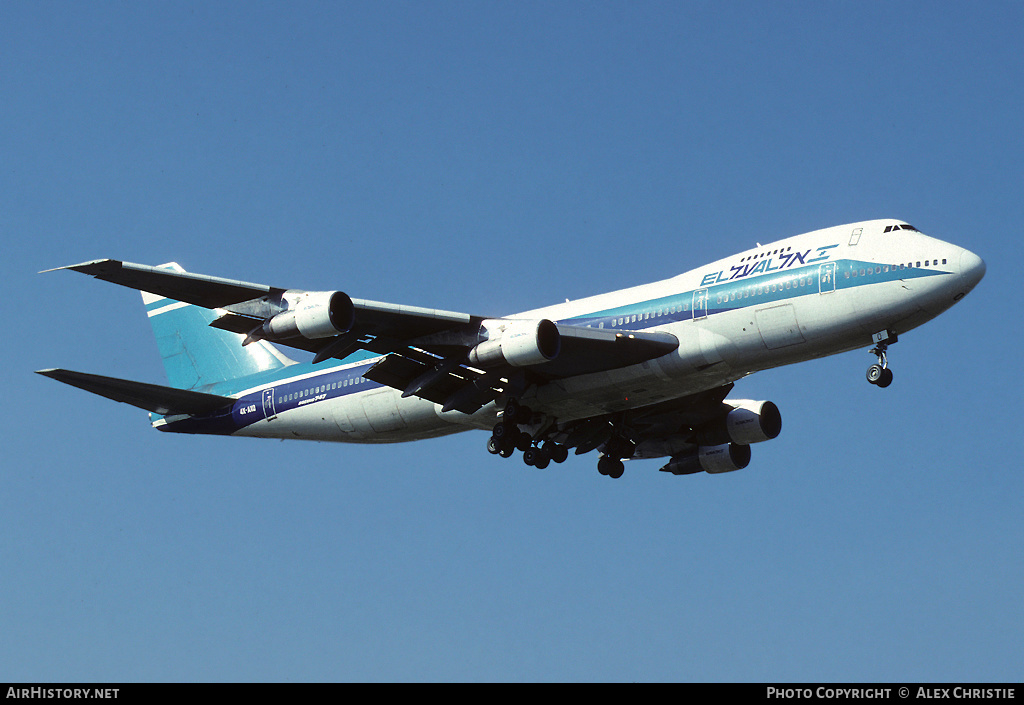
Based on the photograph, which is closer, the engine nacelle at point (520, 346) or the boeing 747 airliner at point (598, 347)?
the boeing 747 airliner at point (598, 347)

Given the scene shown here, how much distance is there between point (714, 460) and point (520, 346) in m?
11.4

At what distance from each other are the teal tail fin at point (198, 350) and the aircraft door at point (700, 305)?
51.9ft

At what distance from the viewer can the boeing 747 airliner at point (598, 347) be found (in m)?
30.8

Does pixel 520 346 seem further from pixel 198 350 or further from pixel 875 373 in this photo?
pixel 198 350

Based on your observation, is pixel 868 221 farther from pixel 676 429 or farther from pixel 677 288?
pixel 676 429

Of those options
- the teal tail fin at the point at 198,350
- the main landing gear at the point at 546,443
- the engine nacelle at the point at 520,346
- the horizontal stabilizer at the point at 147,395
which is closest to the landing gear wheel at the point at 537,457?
the main landing gear at the point at 546,443

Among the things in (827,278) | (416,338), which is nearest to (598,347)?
(416,338)

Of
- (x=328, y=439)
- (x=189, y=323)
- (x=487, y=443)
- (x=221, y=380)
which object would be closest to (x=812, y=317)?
(x=487, y=443)

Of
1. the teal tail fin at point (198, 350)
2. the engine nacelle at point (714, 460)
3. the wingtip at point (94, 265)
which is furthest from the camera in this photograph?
the teal tail fin at point (198, 350)

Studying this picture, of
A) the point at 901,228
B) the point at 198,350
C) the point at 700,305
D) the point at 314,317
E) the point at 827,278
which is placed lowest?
the point at 314,317

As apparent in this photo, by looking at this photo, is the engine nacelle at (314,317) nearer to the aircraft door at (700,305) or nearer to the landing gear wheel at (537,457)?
the landing gear wheel at (537,457)

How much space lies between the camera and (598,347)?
32344mm

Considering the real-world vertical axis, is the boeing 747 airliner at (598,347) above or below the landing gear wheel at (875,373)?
above
